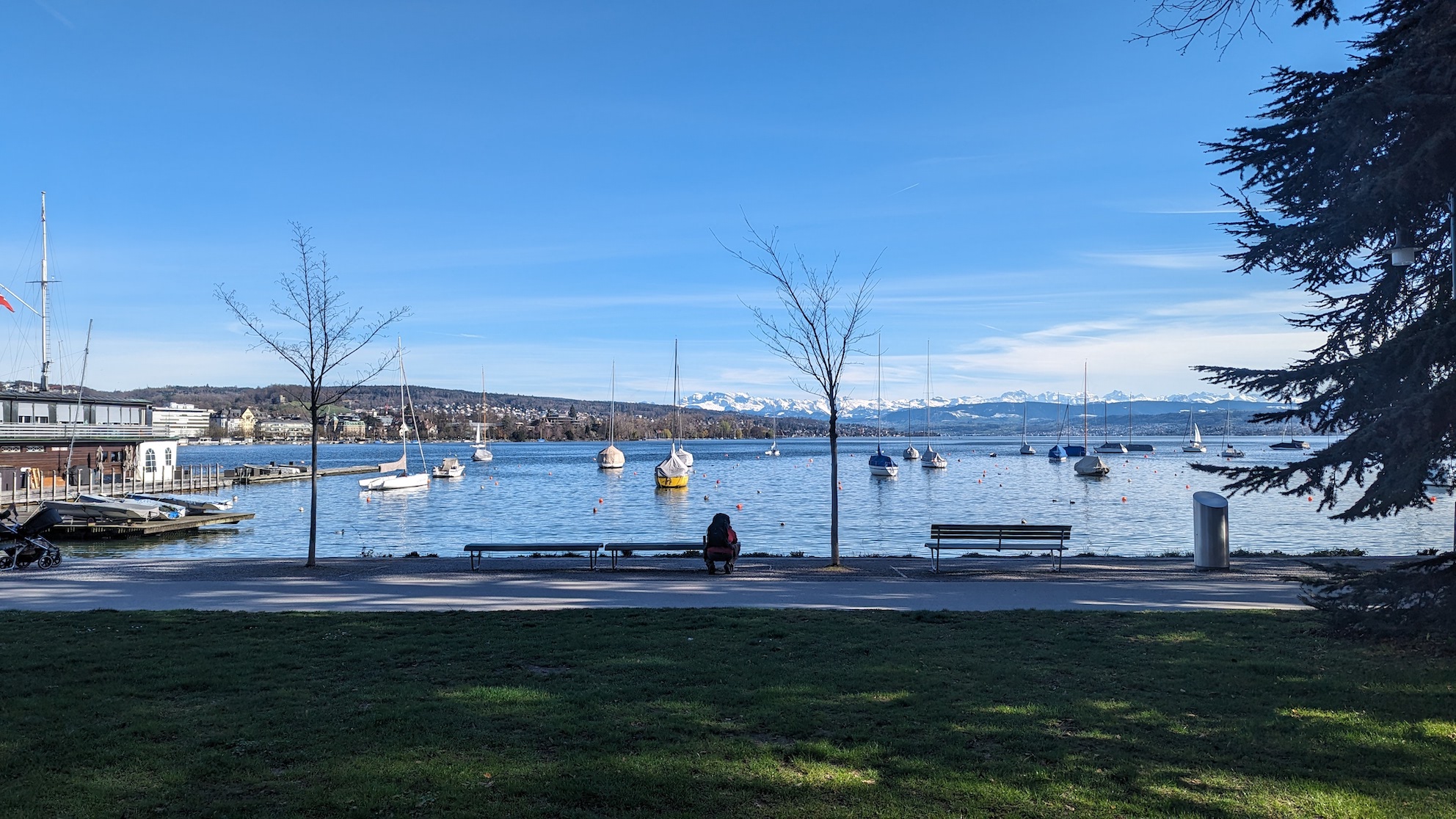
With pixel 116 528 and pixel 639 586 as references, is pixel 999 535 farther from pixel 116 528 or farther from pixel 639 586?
pixel 116 528

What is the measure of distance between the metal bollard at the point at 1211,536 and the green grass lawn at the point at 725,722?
6.24m

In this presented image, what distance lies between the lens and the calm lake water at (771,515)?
31922 millimetres

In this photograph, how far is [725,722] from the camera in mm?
6836

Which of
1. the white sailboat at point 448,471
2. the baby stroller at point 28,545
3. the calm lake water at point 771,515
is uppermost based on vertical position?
the baby stroller at point 28,545

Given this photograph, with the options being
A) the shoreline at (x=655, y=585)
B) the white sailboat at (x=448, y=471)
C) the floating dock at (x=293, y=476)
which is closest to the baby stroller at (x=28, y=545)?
the shoreline at (x=655, y=585)

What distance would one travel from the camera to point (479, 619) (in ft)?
37.6

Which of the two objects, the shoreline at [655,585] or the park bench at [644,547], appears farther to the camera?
the park bench at [644,547]

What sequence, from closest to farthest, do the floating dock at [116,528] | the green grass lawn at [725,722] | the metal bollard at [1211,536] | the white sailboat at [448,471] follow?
the green grass lawn at [725,722] < the metal bollard at [1211,536] < the floating dock at [116,528] < the white sailboat at [448,471]

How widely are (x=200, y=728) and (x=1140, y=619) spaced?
398 inches

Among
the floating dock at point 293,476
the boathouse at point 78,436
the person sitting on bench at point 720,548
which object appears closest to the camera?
the person sitting on bench at point 720,548

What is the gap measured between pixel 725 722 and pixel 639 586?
8644mm

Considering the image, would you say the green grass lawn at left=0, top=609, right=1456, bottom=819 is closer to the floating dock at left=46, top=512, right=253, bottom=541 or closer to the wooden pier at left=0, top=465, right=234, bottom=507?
the floating dock at left=46, top=512, right=253, bottom=541

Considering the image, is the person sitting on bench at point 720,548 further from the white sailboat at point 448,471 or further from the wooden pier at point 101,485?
the white sailboat at point 448,471

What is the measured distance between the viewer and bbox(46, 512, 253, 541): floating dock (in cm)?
3472
